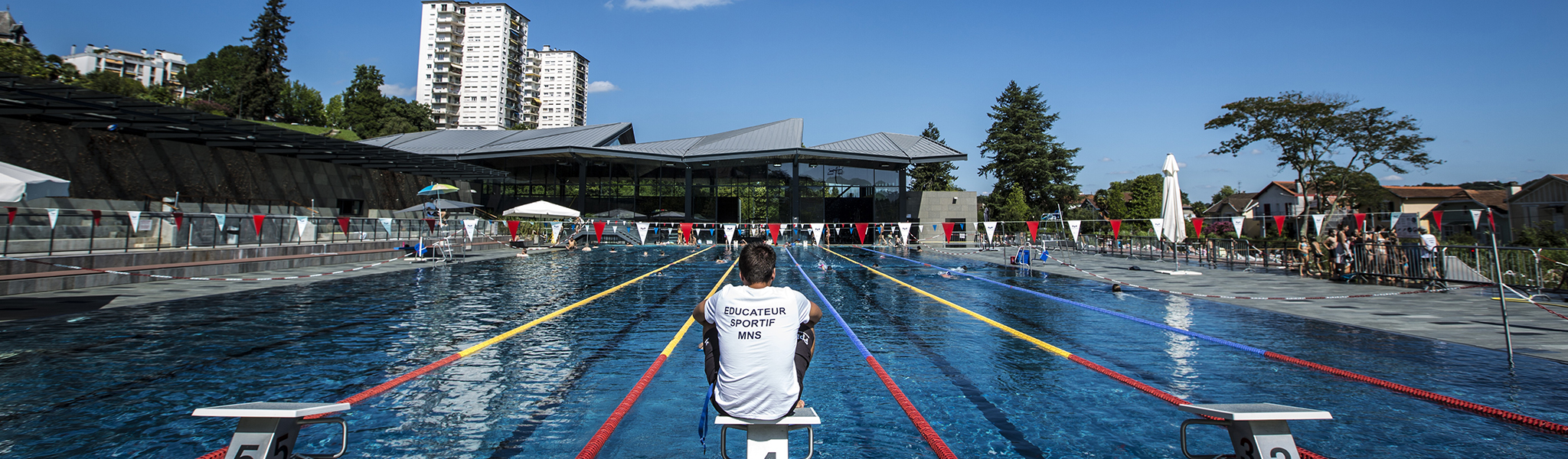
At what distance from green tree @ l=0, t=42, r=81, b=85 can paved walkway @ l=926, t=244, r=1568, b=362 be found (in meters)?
60.5

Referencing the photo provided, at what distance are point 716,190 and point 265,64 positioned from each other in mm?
70943

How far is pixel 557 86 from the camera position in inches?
5477

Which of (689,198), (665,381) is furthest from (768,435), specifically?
(689,198)

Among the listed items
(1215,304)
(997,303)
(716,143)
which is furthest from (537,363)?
(716,143)

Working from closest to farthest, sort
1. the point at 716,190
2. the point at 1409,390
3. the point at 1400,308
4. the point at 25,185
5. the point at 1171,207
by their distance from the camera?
the point at 1409,390, the point at 25,185, the point at 1400,308, the point at 1171,207, the point at 716,190

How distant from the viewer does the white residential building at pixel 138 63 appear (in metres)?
122

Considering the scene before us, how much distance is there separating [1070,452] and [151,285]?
55.5 ft

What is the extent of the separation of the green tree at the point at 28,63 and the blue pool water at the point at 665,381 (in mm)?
50791

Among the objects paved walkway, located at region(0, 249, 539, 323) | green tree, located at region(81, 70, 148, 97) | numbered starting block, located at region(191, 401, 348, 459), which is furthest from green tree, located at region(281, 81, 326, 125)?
numbered starting block, located at region(191, 401, 348, 459)

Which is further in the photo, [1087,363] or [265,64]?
[265,64]

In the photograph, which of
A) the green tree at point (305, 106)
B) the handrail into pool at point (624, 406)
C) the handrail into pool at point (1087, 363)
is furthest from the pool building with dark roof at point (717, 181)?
the green tree at point (305, 106)

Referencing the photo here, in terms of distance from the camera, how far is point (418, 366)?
6199mm

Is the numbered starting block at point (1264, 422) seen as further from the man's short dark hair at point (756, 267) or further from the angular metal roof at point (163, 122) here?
the angular metal roof at point (163, 122)

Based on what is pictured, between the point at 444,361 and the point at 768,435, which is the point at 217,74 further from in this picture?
the point at 768,435
